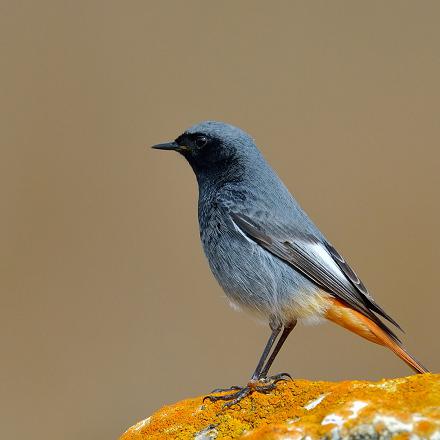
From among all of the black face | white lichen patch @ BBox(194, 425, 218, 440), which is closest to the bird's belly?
the black face

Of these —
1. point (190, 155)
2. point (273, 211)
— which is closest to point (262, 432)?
point (273, 211)

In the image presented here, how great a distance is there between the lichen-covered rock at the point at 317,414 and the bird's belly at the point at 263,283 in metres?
0.77

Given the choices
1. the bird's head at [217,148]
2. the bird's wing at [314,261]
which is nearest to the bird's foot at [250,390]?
the bird's wing at [314,261]

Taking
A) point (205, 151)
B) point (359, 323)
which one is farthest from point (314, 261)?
point (205, 151)

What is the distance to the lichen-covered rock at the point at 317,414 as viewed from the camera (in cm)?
226

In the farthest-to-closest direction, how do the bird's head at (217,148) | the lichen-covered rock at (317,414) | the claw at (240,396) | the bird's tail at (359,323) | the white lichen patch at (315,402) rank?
the bird's head at (217,148) < the bird's tail at (359,323) < the claw at (240,396) < the white lichen patch at (315,402) < the lichen-covered rock at (317,414)

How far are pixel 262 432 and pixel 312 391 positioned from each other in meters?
0.52

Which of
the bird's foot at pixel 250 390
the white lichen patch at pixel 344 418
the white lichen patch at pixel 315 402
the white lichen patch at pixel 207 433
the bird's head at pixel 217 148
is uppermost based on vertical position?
the bird's head at pixel 217 148

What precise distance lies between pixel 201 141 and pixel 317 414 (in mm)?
2486

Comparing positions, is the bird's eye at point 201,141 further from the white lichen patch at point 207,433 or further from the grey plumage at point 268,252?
the white lichen patch at point 207,433

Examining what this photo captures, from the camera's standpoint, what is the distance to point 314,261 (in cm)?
405

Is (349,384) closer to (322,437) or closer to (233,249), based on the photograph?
(322,437)

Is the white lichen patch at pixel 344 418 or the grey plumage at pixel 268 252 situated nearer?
the white lichen patch at pixel 344 418

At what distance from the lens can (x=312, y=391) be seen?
9.86ft
